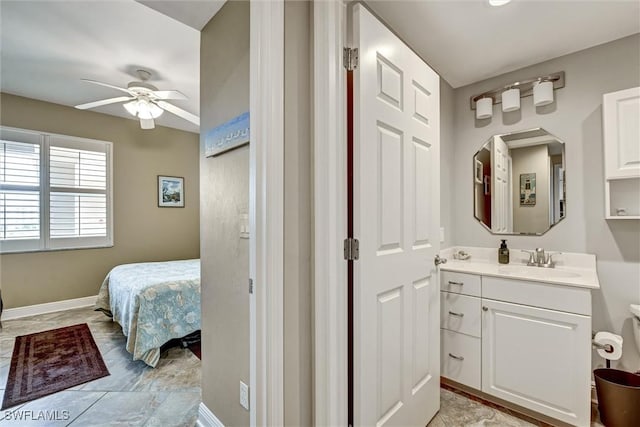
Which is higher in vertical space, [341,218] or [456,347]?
[341,218]

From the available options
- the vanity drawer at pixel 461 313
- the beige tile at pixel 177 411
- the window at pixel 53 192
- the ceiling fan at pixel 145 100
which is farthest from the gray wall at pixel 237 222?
the window at pixel 53 192

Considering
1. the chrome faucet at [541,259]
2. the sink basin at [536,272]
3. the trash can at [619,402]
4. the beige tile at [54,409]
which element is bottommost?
the beige tile at [54,409]

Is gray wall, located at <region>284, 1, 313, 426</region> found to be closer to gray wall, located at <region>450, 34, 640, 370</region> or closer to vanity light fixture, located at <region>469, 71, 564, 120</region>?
vanity light fixture, located at <region>469, 71, 564, 120</region>

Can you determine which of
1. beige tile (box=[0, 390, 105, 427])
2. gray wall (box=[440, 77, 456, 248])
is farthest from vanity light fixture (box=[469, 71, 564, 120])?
beige tile (box=[0, 390, 105, 427])

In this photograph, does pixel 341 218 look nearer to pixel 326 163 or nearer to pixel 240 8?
pixel 326 163

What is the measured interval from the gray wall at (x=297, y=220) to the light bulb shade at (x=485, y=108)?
1.82 metres

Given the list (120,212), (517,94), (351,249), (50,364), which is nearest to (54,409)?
(50,364)

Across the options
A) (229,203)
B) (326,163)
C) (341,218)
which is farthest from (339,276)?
(229,203)

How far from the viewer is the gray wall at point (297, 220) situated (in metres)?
1.19

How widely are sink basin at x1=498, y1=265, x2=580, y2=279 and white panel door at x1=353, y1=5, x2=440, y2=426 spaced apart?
576mm

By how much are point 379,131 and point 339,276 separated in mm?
673

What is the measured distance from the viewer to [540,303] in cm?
168

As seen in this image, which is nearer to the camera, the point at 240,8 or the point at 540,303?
the point at 240,8

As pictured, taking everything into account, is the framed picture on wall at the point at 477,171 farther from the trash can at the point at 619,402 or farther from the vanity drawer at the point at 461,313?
the trash can at the point at 619,402
